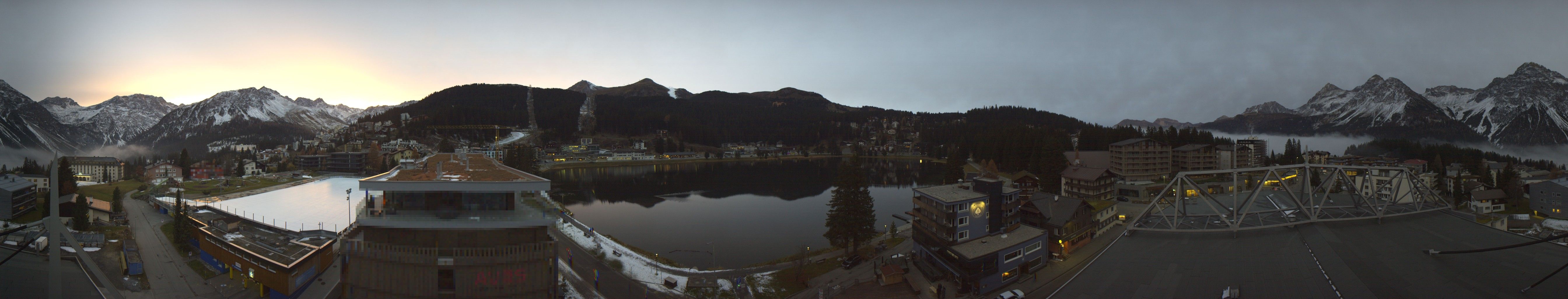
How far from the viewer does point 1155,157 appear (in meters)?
27.1

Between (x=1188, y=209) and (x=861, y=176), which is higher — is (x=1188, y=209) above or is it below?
below

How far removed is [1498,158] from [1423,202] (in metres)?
42.2

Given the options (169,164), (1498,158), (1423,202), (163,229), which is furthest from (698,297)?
(1498,158)

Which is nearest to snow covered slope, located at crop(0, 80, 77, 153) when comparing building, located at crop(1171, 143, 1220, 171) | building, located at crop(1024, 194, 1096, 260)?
building, located at crop(1024, 194, 1096, 260)

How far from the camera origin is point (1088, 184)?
891 inches

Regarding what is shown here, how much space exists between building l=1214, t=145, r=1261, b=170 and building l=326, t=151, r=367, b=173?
6757 centimetres

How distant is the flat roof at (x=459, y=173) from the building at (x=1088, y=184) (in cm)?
2274

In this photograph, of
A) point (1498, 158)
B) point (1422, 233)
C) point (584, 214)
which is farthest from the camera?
point (1498, 158)

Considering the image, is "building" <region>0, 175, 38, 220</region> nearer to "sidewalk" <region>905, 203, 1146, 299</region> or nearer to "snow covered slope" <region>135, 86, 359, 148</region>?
"sidewalk" <region>905, 203, 1146, 299</region>

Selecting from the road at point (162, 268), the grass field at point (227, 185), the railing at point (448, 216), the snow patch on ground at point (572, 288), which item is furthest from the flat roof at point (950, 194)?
the grass field at point (227, 185)

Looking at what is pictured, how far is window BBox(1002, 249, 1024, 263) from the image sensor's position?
11.6 meters

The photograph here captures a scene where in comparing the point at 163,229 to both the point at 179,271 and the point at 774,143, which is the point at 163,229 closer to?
the point at 179,271

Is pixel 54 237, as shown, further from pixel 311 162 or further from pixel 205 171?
pixel 311 162

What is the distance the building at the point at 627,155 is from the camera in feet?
223
